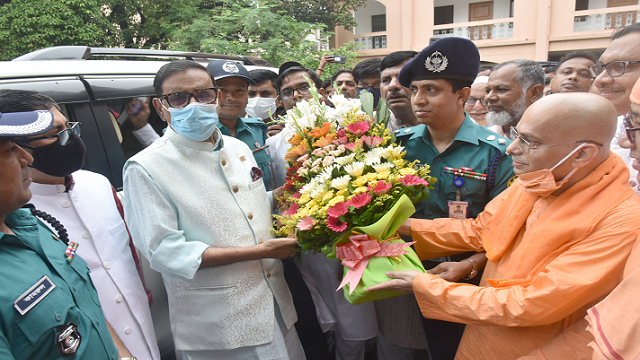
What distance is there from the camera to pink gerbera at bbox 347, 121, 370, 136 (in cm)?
210

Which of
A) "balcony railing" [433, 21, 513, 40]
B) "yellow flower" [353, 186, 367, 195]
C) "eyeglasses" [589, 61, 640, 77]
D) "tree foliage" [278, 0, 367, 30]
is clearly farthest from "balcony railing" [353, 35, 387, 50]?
"yellow flower" [353, 186, 367, 195]

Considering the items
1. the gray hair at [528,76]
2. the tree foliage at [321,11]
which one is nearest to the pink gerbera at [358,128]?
the gray hair at [528,76]

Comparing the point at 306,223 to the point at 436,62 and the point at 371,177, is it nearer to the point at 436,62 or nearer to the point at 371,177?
the point at 371,177

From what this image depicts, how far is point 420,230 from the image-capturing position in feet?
7.03

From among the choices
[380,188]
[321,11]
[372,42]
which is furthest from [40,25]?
[372,42]

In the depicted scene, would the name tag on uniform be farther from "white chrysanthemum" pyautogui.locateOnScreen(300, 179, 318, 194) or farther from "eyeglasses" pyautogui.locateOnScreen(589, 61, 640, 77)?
"eyeglasses" pyautogui.locateOnScreen(589, 61, 640, 77)

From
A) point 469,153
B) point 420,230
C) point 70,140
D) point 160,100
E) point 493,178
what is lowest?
point 420,230

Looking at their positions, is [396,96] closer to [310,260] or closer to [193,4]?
[310,260]

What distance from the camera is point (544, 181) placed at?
5.18ft

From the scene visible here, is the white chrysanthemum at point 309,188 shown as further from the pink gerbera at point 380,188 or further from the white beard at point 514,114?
the white beard at point 514,114

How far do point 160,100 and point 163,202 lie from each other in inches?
23.5

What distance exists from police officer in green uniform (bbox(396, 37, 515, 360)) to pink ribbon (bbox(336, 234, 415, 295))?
0.65 metres

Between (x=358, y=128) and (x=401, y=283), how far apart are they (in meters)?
0.89

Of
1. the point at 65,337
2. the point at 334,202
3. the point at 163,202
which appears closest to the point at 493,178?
the point at 334,202
